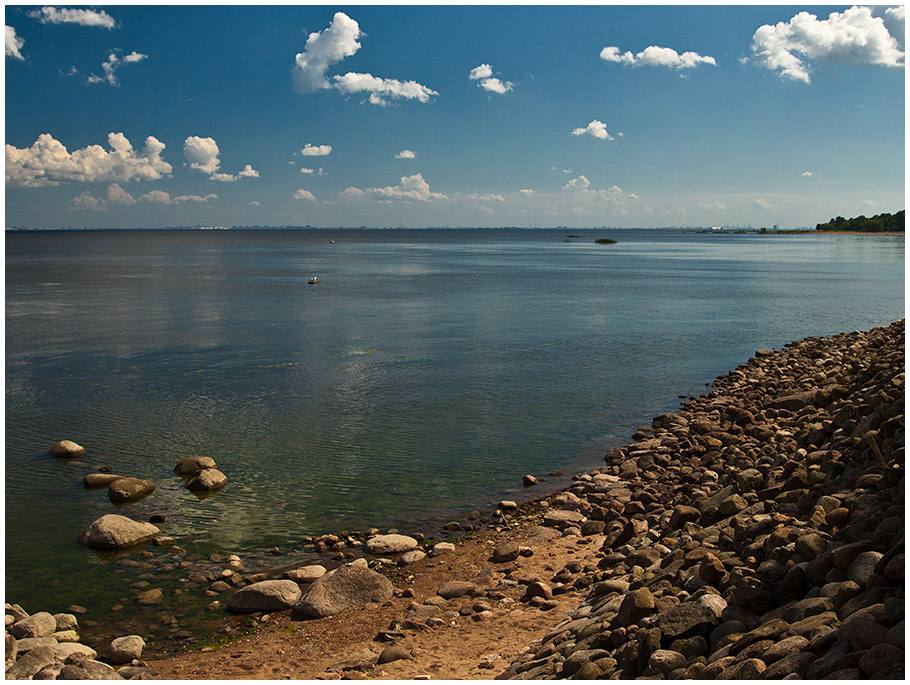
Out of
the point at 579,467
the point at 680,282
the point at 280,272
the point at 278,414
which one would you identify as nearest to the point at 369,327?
the point at 278,414

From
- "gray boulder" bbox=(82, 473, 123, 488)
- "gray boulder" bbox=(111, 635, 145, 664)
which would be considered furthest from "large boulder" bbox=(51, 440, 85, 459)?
"gray boulder" bbox=(111, 635, 145, 664)

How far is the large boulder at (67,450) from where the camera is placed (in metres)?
19.1

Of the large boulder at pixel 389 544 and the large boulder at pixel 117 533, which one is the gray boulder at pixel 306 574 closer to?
the large boulder at pixel 389 544

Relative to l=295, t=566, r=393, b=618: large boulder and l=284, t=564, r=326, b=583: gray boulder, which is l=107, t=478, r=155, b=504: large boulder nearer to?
l=284, t=564, r=326, b=583: gray boulder

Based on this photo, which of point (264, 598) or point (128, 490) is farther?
point (128, 490)

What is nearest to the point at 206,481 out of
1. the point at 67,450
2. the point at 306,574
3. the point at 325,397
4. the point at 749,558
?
the point at 67,450

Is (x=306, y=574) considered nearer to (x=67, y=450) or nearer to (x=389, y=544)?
(x=389, y=544)

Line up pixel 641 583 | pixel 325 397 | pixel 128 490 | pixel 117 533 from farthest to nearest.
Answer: pixel 325 397
pixel 128 490
pixel 117 533
pixel 641 583

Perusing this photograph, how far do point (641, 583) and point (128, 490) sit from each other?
12.0 metres

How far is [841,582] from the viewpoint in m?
7.14

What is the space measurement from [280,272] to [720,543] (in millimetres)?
90419

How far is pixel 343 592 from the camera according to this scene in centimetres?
1126

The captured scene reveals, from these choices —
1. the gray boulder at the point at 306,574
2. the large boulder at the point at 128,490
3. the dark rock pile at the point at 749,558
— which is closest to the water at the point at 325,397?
the large boulder at the point at 128,490

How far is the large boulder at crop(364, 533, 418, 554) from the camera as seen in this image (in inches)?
525
